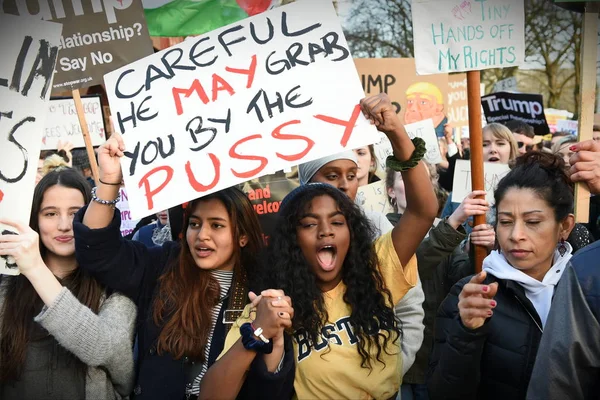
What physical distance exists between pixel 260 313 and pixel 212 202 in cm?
76

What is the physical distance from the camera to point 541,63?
818 inches

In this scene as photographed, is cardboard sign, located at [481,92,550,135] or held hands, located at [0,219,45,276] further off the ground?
held hands, located at [0,219,45,276]

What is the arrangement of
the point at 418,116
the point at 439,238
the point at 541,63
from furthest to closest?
1. the point at 541,63
2. the point at 418,116
3. the point at 439,238

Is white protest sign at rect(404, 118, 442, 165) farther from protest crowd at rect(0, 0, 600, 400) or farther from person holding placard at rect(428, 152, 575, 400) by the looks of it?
person holding placard at rect(428, 152, 575, 400)

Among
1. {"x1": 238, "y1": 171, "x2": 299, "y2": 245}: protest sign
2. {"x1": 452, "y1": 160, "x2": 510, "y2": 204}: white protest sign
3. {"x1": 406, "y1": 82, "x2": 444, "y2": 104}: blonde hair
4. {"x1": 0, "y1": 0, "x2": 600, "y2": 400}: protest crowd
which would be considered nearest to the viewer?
{"x1": 0, "y1": 0, "x2": 600, "y2": 400}: protest crowd

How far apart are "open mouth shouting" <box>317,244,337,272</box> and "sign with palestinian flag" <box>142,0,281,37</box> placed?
144 inches

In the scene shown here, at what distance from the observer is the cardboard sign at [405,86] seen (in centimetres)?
672

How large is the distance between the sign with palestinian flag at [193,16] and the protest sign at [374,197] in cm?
195

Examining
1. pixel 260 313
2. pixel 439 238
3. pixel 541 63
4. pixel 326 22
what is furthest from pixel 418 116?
pixel 541 63

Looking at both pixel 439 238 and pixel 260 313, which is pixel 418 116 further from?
pixel 260 313

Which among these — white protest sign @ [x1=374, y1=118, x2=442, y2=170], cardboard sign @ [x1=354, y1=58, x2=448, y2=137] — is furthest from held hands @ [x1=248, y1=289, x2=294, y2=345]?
cardboard sign @ [x1=354, y1=58, x2=448, y2=137]

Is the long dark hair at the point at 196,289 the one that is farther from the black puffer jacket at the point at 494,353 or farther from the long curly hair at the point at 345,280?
the black puffer jacket at the point at 494,353

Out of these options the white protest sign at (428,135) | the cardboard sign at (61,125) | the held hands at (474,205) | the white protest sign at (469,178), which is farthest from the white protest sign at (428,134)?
the cardboard sign at (61,125)

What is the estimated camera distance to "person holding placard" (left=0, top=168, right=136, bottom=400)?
2648mm
